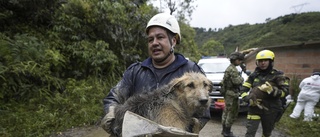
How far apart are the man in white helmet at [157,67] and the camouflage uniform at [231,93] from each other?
4.04 m

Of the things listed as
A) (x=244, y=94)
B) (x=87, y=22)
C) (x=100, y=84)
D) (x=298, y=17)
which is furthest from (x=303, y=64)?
(x=298, y=17)

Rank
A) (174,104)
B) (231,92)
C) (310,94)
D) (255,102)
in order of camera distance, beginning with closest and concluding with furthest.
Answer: (174,104)
(255,102)
(231,92)
(310,94)

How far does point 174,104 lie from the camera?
2.30 m

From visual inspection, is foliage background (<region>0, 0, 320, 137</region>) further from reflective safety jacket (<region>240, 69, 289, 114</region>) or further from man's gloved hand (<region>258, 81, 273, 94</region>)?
man's gloved hand (<region>258, 81, 273, 94</region>)

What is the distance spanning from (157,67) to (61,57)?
21.2 feet

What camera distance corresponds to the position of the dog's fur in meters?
2.24

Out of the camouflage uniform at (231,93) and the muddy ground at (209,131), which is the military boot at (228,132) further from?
the muddy ground at (209,131)

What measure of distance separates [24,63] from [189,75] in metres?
→ 5.97

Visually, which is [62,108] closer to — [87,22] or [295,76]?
[87,22]

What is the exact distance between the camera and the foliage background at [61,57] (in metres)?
5.93

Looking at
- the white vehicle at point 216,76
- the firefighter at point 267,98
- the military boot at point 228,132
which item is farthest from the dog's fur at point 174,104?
the white vehicle at point 216,76

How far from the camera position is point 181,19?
76.4 ft

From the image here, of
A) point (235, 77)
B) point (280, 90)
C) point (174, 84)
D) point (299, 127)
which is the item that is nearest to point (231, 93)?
point (235, 77)

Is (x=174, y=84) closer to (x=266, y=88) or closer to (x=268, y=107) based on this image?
(x=266, y=88)
